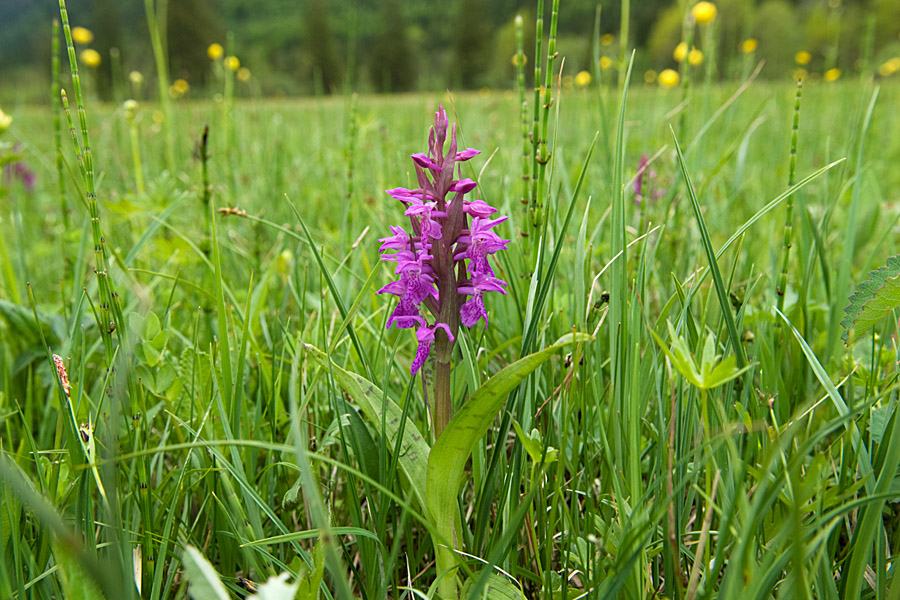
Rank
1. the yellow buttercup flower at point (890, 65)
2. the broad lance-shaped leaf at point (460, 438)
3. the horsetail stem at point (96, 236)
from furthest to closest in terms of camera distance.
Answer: the yellow buttercup flower at point (890, 65), the horsetail stem at point (96, 236), the broad lance-shaped leaf at point (460, 438)

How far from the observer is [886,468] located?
2.11 feet

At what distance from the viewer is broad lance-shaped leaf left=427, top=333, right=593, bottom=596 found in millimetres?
617

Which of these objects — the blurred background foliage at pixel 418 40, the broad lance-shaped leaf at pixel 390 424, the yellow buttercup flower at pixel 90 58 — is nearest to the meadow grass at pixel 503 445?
the broad lance-shaped leaf at pixel 390 424

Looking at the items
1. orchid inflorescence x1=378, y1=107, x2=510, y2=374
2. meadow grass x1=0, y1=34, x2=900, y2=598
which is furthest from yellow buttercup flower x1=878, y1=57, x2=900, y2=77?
orchid inflorescence x1=378, y1=107, x2=510, y2=374

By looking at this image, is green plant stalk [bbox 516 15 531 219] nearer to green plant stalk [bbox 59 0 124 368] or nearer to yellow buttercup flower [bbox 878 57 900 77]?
green plant stalk [bbox 59 0 124 368]

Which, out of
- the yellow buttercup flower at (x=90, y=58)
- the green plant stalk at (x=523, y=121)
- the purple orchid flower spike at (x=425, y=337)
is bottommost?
the purple orchid flower spike at (x=425, y=337)

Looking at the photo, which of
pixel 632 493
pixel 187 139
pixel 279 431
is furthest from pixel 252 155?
pixel 632 493

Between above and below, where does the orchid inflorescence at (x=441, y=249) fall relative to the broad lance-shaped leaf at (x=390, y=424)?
above

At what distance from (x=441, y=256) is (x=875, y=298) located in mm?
637

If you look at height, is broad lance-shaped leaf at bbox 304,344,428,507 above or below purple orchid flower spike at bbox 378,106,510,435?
below

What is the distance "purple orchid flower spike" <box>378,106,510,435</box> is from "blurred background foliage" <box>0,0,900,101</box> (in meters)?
1.27

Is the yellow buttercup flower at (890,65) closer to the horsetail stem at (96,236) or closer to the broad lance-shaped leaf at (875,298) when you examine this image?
the broad lance-shaped leaf at (875,298)

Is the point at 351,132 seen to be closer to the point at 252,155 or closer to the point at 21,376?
the point at 21,376

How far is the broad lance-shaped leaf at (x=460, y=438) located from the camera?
617mm
